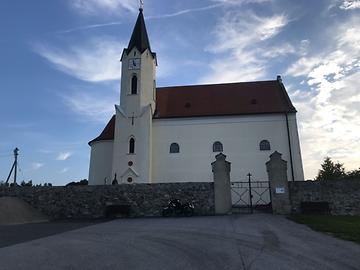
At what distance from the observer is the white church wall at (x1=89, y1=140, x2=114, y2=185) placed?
3291 cm

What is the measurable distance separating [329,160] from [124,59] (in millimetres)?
38221

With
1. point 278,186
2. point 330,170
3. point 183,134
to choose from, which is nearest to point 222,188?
point 278,186

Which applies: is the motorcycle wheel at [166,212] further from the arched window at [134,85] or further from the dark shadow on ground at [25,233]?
the arched window at [134,85]

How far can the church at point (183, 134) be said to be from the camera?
3117cm

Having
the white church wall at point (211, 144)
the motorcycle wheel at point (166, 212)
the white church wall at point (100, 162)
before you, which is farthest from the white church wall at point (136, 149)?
the motorcycle wheel at point (166, 212)

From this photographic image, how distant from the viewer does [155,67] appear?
3600 cm

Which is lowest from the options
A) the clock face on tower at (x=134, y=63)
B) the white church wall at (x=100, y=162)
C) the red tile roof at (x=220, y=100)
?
the white church wall at (x=100, y=162)

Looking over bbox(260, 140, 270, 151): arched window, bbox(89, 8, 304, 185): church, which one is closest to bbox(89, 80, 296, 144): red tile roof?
bbox(89, 8, 304, 185): church

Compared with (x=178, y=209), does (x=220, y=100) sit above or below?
above

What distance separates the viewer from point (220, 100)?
34.9 m

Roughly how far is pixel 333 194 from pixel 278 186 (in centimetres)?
326

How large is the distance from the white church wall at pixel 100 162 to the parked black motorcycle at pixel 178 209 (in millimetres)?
13136

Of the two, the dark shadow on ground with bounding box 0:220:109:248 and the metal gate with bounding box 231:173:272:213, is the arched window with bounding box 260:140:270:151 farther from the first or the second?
the dark shadow on ground with bounding box 0:220:109:248

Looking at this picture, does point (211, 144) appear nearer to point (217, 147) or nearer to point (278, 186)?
point (217, 147)
